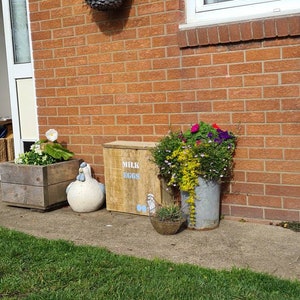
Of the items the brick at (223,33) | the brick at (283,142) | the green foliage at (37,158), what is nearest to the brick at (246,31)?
the brick at (223,33)

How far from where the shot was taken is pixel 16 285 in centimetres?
322

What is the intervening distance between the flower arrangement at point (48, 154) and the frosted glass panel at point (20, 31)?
1.24 meters

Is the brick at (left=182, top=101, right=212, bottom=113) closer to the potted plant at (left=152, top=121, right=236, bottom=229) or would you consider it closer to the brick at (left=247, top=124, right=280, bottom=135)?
the potted plant at (left=152, top=121, right=236, bottom=229)

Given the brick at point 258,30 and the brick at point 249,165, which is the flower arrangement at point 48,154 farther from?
the brick at point 258,30

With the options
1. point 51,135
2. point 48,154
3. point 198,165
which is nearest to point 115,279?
point 198,165

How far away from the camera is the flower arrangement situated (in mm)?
5285

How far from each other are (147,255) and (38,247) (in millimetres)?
885

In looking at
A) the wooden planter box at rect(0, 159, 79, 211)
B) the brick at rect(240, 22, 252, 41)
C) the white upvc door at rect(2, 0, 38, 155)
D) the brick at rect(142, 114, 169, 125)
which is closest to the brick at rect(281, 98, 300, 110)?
the brick at rect(240, 22, 252, 41)

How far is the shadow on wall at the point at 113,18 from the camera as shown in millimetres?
5082

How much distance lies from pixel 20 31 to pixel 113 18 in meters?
1.60

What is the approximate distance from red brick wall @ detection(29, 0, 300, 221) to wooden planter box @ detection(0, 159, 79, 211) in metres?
0.39

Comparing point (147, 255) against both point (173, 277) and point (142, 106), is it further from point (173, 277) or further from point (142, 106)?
point (142, 106)

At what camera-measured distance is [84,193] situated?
503cm

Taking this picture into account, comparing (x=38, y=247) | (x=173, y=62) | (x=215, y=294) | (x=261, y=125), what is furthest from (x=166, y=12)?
(x=215, y=294)
